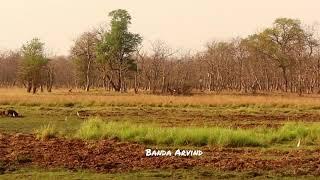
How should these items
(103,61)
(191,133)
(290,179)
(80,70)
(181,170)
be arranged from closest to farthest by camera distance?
(290,179), (181,170), (191,133), (103,61), (80,70)

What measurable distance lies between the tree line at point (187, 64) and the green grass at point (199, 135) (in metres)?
51.3

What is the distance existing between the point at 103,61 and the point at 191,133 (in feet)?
198

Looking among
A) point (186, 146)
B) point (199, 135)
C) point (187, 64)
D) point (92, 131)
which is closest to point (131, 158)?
point (186, 146)

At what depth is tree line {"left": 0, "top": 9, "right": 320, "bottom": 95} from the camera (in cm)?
7531

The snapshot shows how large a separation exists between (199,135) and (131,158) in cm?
411

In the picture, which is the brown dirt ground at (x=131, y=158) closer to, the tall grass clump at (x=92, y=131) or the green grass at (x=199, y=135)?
the green grass at (x=199, y=135)

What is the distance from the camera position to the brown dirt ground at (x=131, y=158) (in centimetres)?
1276

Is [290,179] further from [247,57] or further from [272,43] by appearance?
[247,57]

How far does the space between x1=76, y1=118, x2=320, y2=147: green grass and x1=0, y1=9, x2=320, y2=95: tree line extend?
2019 inches

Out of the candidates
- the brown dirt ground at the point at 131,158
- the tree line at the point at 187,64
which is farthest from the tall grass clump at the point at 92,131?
the tree line at the point at 187,64

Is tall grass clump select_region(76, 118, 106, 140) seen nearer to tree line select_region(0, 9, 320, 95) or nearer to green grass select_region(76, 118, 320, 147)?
green grass select_region(76, 118, 320, 147)

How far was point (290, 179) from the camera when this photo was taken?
11438mm

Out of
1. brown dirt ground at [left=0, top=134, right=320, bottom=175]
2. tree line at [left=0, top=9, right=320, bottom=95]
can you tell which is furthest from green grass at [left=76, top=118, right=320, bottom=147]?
tree line at [left=0, top=9, right=320, bottom=95]

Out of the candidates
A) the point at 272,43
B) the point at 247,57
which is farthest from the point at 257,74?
the point at 272,43
